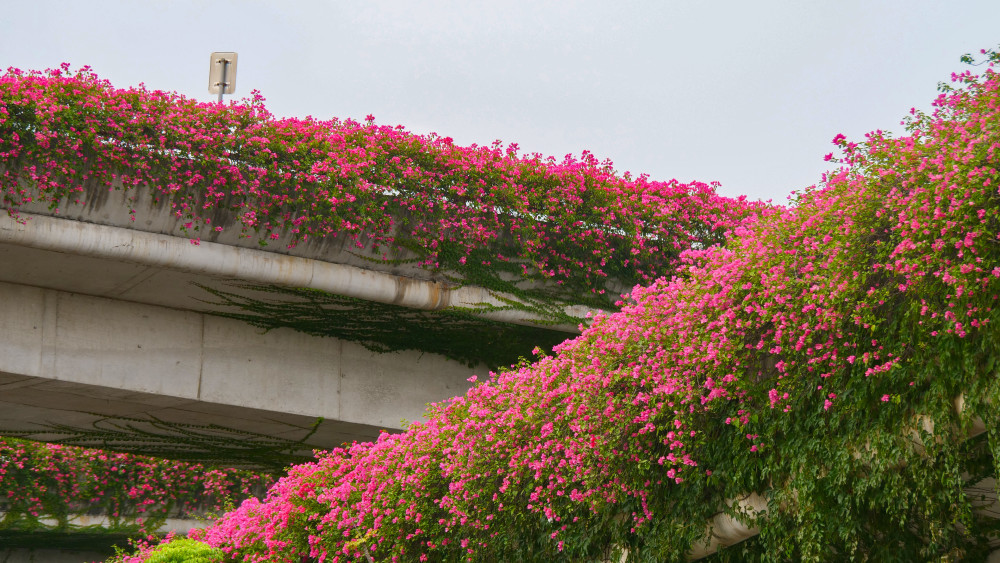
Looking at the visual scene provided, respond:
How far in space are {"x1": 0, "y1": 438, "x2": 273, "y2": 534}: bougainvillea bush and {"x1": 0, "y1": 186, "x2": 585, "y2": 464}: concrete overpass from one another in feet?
25.7

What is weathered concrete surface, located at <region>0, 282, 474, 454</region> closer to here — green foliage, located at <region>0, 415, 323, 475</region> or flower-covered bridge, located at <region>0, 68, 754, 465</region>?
flower-covered bridge, located at <region>0, 68, 754, 465</region>

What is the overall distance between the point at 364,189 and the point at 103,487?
1338 cm

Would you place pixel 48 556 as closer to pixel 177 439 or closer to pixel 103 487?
pixel 103 487

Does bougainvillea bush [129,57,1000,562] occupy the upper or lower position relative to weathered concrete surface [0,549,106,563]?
upper

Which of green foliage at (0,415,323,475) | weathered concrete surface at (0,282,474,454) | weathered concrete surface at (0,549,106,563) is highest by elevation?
weathered concrete surface at (0,282,474,454)

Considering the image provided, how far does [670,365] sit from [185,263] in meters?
5.34

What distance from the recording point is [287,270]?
979 centimetres

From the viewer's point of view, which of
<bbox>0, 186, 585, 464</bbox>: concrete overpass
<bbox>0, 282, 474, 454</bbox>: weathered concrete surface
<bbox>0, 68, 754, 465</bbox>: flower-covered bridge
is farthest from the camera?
<bbox>0, 282, 474, 454</bbox>: weathered concrete surface

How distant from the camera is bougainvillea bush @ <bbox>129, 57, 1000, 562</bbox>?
467 centimetres

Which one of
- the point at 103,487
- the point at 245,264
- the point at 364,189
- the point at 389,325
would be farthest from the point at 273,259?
the point at 103,487

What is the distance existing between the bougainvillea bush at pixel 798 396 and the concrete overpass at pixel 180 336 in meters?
3.16

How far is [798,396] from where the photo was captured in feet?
17.6

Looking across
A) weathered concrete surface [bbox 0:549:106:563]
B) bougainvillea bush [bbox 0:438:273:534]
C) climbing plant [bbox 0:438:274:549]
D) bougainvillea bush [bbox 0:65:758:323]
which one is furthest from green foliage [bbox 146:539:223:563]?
weathered concrete surface [bbox 0:549:106:563]

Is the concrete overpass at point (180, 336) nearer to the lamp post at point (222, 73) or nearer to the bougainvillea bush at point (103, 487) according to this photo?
the lamp post at point (222, 73)
